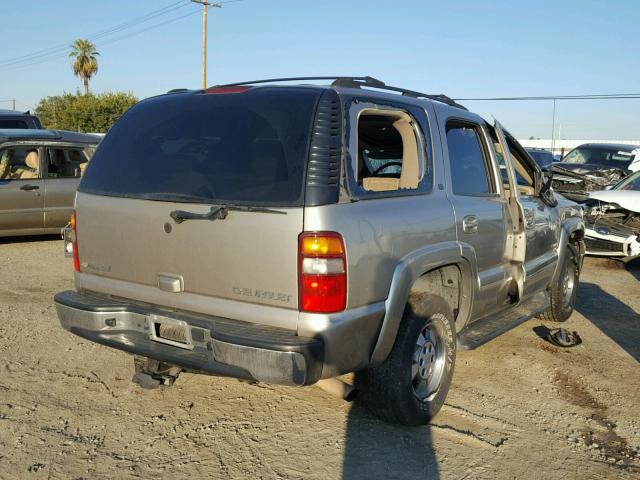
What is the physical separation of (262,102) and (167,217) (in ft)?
2.63

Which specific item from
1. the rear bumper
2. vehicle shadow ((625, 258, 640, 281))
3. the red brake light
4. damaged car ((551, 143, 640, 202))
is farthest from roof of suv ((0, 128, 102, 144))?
damaged car ((551, 143, 640, 202))

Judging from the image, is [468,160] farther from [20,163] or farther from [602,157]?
[602,157]

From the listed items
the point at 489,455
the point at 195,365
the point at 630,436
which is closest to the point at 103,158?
the point at 195,365

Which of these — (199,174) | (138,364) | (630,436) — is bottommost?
(630,436)

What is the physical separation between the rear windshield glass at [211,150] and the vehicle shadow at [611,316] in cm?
396

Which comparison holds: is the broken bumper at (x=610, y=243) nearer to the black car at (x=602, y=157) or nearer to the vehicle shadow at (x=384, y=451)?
the black car at (x=602, y=157)

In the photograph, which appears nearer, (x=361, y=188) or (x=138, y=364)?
(x=361, y=188)

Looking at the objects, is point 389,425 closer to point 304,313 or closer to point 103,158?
point 304,313

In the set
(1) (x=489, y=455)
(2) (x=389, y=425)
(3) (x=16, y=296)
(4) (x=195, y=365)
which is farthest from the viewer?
(3) (x=16, y=296)

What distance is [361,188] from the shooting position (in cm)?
343

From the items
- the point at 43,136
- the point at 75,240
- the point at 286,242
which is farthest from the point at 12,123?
the point at 286,242

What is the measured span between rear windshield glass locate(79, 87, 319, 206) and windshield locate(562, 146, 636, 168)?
14.5 m

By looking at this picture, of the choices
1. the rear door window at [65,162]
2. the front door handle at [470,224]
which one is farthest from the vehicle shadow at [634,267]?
the rear door window at [65,162]

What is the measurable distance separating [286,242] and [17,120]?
1352 cm
